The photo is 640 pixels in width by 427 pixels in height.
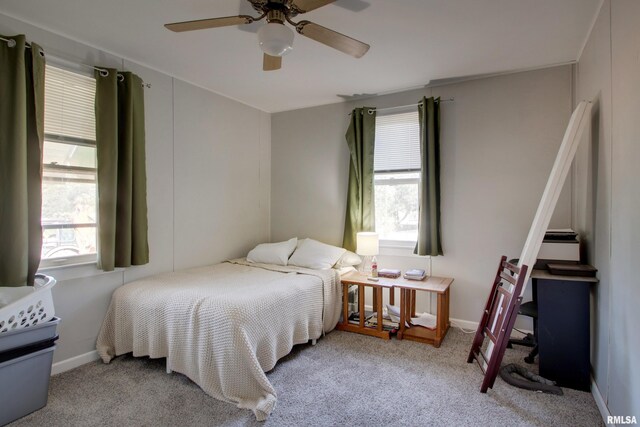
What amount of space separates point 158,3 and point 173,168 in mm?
1516

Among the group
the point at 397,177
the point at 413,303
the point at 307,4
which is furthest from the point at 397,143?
the point at 307,4

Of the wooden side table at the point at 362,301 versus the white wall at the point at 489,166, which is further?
the wooden side table at the point at 362,301

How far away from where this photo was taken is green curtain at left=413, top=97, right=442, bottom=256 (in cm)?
335

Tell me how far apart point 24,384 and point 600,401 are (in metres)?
3.40

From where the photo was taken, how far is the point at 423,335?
3027 millimetres

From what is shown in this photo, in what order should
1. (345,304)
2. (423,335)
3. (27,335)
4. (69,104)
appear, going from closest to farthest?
(27,335), (69,104), (423,335), (345,304)

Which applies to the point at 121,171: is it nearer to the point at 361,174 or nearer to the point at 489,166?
the point at 361,174

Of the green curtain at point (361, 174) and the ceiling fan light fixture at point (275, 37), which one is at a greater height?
the ceiling fan light fixture at point (275, 37)

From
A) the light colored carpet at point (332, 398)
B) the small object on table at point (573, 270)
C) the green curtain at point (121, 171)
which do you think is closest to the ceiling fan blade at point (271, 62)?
the green curtain at point (121, 171)

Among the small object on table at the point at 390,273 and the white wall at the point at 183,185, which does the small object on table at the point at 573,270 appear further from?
the white wall at the point at 183,185

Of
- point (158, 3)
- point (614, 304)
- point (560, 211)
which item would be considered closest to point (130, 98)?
point (158, 3)

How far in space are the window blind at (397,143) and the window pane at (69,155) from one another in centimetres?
271

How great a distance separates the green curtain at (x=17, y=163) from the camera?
6.98 ft

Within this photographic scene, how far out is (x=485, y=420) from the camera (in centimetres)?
193
